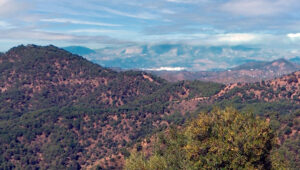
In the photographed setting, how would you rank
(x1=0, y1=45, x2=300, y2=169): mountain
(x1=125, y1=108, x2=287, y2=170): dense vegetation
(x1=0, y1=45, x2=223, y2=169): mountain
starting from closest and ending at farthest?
1. (x1=125, y1=108, x2=287, y2=170): dense vegetation
2. (x1=0, y1=45, x2=300, y2=169): mountain
3. (x1=0, y1=45, x2=223, y2=169): mountain

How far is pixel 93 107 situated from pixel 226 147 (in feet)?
375

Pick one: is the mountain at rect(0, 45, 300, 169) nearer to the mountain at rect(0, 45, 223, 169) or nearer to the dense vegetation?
the mountain at rect(0, 45, 223, 169)

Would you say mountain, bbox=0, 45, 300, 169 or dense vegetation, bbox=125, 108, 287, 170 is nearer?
dense vegetation, bbox=125, 108, 287, 170

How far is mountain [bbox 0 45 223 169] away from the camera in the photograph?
304ft

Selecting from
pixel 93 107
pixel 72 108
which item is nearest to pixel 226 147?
pixel 72 108

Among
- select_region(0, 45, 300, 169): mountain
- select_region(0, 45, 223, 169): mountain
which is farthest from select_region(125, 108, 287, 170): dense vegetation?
select_region(0, 45, 223, 169): mountain

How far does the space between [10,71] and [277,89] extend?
439 feet

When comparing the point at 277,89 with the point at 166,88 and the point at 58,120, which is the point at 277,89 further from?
the point at 58,120

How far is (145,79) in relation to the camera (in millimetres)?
168500

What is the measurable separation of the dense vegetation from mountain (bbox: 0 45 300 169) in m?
17.4

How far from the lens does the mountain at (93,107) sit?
88.6 m

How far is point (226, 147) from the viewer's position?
82.1ft

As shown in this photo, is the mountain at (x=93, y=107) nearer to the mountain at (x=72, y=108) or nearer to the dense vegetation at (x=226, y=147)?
the mountain at (x=72, y=108)

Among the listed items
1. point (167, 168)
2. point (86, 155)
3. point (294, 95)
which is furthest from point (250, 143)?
point (294, 95)
